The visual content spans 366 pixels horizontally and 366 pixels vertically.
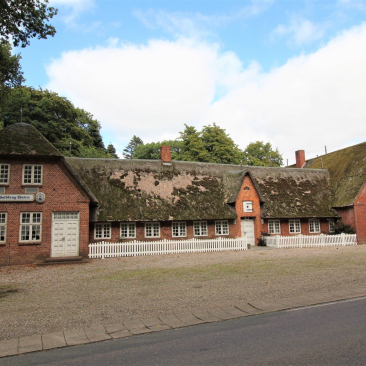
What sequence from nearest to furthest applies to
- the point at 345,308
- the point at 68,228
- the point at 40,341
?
the point at 40,341 → the point at 345,308 → the point at 68,228

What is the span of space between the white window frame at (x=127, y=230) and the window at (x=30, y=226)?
20.0ft

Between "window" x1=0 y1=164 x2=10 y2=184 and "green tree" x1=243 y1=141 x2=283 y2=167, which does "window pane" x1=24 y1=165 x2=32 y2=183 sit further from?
"green tree" x1=243 y1=141 x2=283 y2=167

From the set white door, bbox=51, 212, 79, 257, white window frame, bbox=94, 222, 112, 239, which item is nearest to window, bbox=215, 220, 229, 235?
white window frame, bbox=94, 222, 112, 239

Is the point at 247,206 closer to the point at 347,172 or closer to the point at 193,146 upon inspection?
the point at 347,172

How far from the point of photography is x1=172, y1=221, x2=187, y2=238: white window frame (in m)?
26.6

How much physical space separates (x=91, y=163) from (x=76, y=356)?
23.1m

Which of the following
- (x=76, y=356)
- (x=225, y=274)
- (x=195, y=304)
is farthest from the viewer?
(x=225, y=274)

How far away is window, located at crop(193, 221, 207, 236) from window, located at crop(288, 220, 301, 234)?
8152mm

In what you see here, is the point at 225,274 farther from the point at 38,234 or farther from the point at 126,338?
the point at 38,234

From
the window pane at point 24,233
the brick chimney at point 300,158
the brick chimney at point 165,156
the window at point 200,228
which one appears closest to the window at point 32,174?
the window pane at point 24,233

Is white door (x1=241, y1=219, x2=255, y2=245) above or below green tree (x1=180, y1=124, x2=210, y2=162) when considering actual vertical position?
below

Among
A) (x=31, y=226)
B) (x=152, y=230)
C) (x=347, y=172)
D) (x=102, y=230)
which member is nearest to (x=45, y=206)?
(x=31, y=226)

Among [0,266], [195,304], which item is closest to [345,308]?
[195,304]

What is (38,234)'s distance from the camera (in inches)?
826
